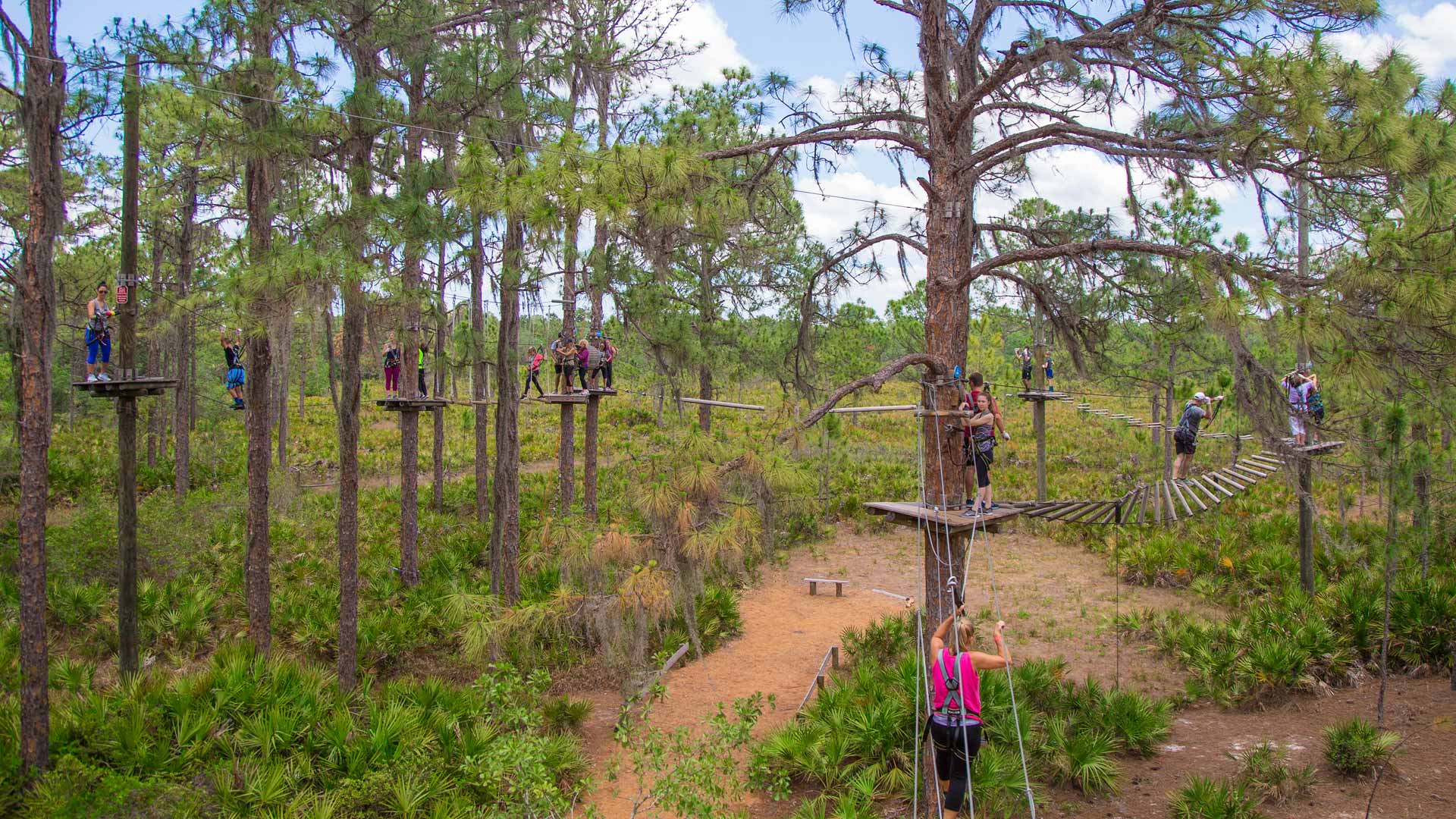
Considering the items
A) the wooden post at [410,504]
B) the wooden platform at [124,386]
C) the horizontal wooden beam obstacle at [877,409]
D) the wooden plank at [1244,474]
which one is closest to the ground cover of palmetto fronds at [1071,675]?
the horizontal wooden beam obstacle at [877,409]

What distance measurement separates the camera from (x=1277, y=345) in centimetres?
552

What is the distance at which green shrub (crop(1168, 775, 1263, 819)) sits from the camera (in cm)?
755

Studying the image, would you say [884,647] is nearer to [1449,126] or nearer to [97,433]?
[1449,126]

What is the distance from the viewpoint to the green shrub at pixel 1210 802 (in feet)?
24.8

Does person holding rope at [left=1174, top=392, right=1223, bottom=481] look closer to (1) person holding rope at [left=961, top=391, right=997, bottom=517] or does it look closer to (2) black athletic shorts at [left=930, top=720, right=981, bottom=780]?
(1) person holding rope at [left=961, top=391, right=997, bottom=517]

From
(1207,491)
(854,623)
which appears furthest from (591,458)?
(1207,491)

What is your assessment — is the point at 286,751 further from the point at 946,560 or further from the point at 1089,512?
the point at 1089,512

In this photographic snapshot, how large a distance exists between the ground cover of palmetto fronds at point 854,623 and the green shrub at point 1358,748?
254cm

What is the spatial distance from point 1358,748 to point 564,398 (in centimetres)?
1213

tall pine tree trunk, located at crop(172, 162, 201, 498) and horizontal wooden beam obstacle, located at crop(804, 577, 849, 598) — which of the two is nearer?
horizontal wooden beam obstacle, located at crop(804, 577, 849, 598)

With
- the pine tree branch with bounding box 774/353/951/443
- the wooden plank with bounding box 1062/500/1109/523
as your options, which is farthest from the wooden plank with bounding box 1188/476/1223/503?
the pine tree branch with bounding box 774/353/951/443

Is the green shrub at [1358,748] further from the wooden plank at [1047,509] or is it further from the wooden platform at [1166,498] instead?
the wooden plank at [1047,509]

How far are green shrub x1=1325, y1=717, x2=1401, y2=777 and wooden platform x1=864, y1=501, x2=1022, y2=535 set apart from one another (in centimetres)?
427

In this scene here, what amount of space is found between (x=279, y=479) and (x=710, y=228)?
52.9 feet
